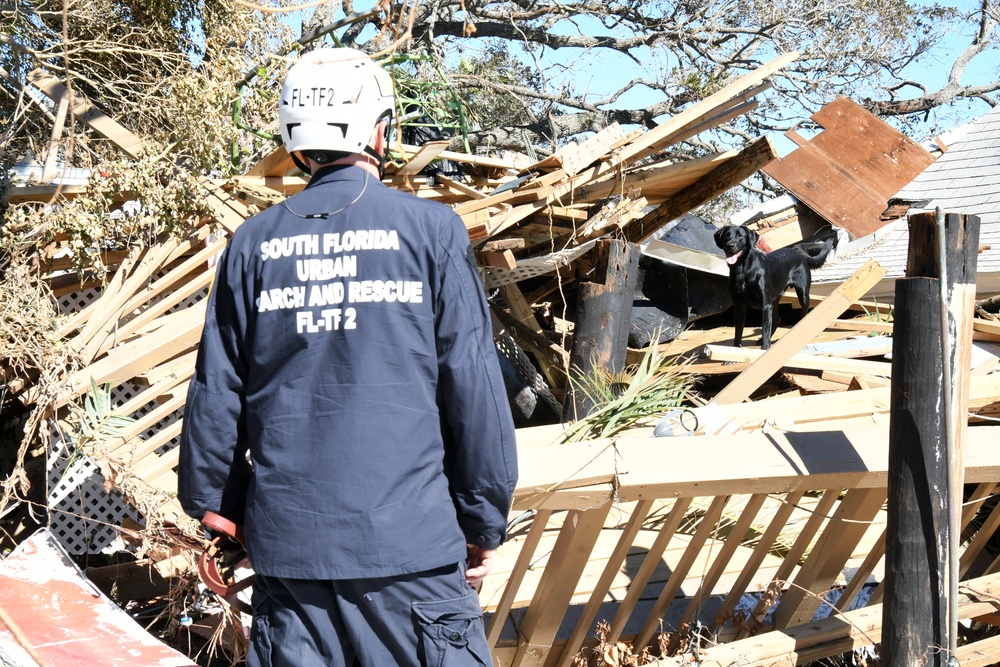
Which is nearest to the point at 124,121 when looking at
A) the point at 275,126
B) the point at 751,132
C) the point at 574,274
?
the point at 275,126

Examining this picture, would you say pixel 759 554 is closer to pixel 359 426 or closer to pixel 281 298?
pixel 359 426

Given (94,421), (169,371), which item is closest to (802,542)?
(94,421)

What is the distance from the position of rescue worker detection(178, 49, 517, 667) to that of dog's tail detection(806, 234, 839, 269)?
6.77 m

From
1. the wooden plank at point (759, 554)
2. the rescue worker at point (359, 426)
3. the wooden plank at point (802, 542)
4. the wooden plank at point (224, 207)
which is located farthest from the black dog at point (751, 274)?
the rescue worker at point (359, 426)

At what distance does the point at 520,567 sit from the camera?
2.85 meters

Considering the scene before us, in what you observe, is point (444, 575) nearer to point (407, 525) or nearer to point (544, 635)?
point (407, 525)

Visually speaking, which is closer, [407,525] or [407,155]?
[407,525]

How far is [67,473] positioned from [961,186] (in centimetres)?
1033

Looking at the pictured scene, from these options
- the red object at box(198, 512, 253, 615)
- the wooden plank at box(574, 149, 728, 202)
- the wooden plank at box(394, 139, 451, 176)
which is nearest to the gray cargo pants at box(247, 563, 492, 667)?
the red object at box(198, 512, 253, 615)

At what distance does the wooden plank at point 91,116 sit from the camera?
4.71 metres

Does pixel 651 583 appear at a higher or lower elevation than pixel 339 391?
lower

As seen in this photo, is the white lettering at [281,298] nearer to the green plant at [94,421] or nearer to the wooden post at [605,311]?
the green plant at [94,421]

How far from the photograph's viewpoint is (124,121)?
5.44m

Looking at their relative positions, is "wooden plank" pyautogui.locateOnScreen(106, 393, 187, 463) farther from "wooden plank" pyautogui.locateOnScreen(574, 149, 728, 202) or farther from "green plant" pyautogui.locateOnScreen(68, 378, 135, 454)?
"wooden plank" pyautogui.locateOnScreen(574, 149, 728, 202)
